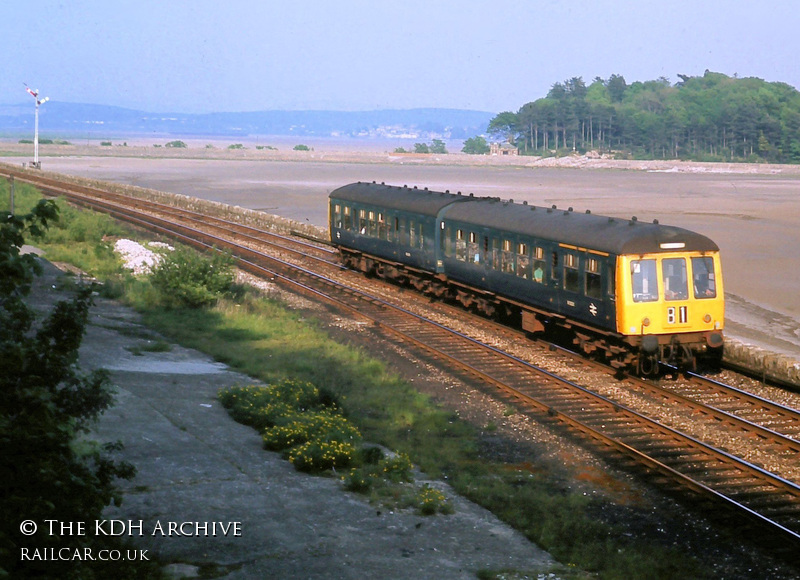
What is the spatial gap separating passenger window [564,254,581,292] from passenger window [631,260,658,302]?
67.3 inches

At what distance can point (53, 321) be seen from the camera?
7.34 m

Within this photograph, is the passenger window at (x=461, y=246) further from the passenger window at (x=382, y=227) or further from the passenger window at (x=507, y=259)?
the passenger window at (x=382, y=227)

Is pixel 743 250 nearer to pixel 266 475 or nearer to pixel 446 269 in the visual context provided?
pixel 446 269

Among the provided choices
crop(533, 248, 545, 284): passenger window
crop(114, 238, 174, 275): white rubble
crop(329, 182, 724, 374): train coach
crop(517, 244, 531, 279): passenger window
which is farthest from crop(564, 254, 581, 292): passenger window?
crop(114, 238, 174, 275): white rubble

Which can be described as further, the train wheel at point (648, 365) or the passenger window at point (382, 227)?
the passenger window at point (382, 227)

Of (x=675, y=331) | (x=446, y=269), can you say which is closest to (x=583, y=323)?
(x=675, y=331)

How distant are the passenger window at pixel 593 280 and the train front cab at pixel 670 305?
0.79 meters

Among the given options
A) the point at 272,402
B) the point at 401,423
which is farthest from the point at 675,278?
the point at 272,402

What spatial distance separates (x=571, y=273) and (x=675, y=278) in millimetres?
2311

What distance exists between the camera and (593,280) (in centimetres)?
1920

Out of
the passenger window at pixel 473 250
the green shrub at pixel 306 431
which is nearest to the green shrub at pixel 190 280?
the passenger window at pixel 473 250

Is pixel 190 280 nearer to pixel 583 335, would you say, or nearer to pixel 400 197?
pixel 400 197

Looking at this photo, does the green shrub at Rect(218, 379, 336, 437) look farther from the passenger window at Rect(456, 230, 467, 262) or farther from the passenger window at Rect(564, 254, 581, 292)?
the passenger window at Rect(456, 230, 467, 262)

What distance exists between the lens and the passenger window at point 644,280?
1819 centimetres
